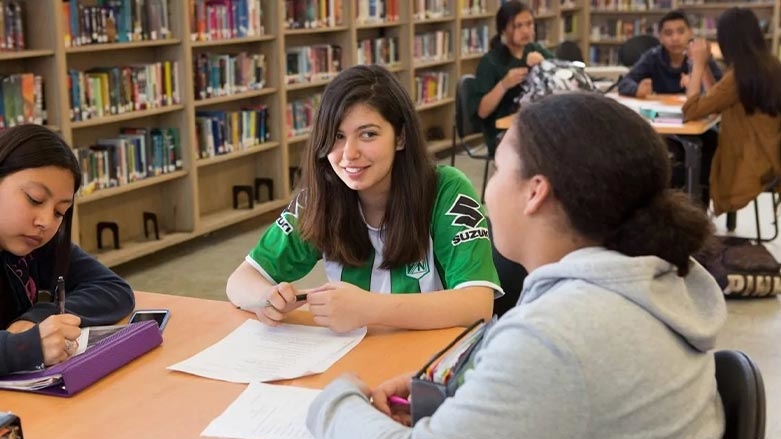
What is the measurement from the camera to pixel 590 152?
3.35 feet

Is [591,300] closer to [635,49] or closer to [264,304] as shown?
[264,304]

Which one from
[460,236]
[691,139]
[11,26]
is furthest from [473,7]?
[460,236]

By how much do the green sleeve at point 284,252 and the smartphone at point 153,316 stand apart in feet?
0.76

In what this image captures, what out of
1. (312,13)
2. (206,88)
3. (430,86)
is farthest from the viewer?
(430,86)

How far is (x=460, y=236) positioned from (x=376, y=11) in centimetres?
491

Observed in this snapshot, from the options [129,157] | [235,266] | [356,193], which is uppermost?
[356,193]

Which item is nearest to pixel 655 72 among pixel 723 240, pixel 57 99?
pixel 723 240

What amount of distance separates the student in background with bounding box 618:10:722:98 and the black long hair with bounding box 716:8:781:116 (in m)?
1.00

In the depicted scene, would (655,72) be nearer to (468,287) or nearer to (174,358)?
(468,287)

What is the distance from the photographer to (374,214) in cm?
202

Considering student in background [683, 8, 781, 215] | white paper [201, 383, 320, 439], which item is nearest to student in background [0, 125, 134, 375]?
white paper [201, 383, 320, 439]

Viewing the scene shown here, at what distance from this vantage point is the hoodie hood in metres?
1.01

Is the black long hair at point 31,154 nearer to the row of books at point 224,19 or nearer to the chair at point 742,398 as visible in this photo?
the chair at point 742,398

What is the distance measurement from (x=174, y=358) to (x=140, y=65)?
10.7 feet
